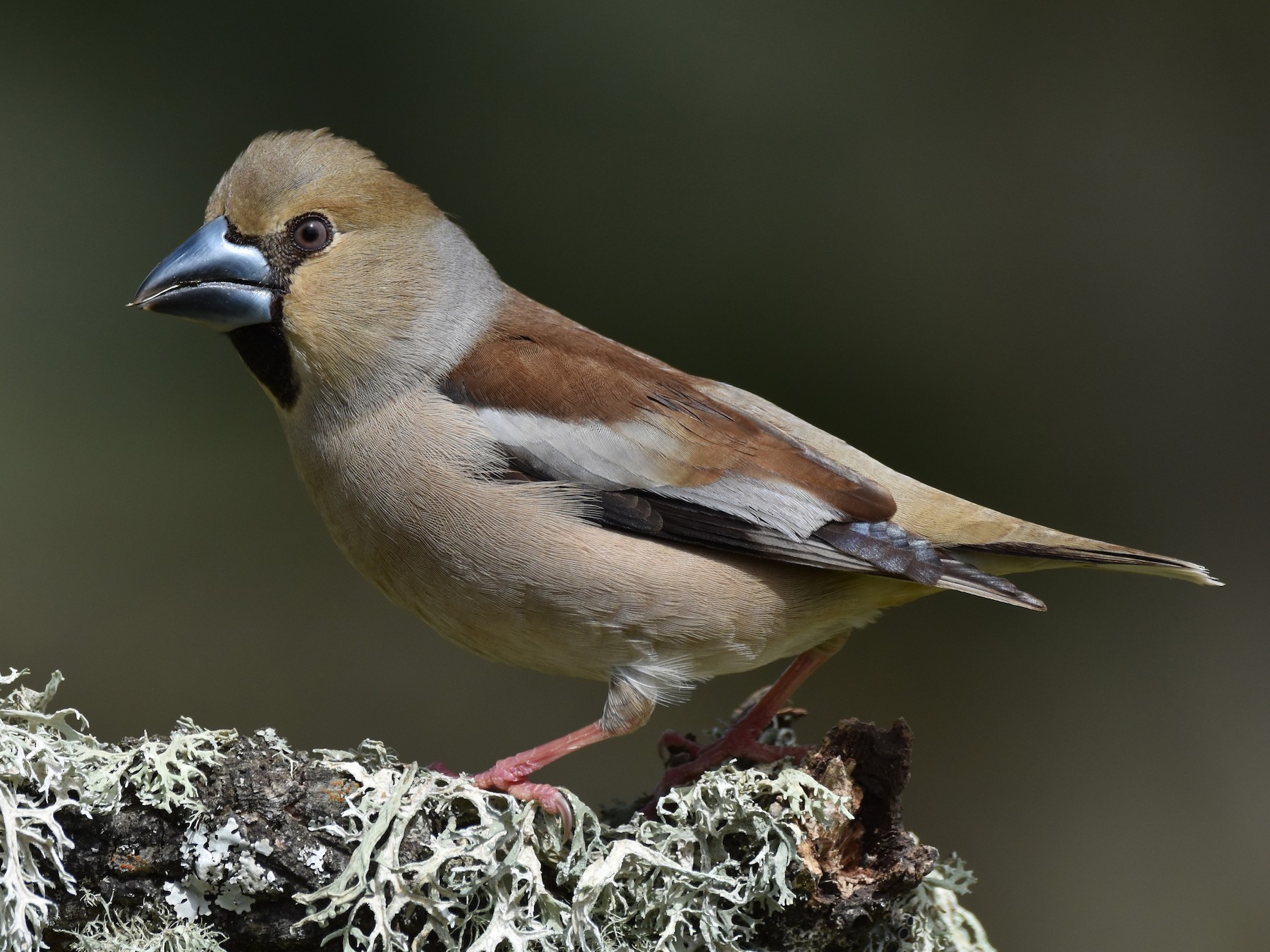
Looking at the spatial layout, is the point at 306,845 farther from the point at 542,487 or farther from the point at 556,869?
the point at 542,487

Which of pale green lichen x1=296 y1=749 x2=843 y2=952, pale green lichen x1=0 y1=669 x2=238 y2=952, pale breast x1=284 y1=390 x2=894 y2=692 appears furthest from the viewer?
pale breast x1=284 y1=390 x2=894 y2=692

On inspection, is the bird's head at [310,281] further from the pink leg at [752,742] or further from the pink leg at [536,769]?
the pink leg at [752,742]

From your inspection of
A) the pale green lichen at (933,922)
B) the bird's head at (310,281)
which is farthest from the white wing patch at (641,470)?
the pale green lichen at (933,922)

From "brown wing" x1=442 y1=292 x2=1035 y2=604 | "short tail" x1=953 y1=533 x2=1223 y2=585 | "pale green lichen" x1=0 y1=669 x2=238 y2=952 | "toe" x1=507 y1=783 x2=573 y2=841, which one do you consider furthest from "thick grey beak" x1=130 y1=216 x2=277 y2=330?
"short tail" x1=953 y1=533 x2=1223 y2=585

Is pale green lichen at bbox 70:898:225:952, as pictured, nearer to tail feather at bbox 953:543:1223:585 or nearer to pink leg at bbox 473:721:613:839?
pink leg at bbox 473:721:613:839

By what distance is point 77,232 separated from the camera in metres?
4.57

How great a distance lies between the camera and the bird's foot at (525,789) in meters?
1.96

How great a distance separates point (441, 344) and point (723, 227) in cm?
219

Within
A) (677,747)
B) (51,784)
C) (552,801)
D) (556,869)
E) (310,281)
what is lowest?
(51,784)

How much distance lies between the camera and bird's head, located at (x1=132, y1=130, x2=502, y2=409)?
228 cm

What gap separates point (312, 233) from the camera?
2.35 meters

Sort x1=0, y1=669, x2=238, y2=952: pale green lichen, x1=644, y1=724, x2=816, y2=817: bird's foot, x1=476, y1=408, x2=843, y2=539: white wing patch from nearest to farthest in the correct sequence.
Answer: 1. x1=0, y1=669, x2=238, y2=952: pale green lichen
2. x1=476, y1=408, x2=843, y2=539: white wing patch
3. x1=644, y1=724, x2=816, y2=817: bird's foot

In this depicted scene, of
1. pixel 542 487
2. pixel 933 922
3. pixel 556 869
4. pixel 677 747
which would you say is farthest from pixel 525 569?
pixel 933 922

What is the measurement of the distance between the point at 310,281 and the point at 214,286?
0.59ft
